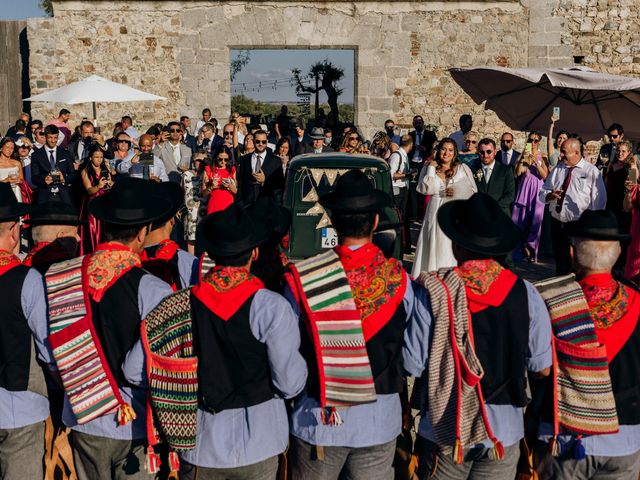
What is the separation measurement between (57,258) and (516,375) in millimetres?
2577

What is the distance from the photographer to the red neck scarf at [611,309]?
3.48 m

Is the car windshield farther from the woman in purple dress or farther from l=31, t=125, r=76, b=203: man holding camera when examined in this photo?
l=31, t=125, r=76, b=203: man holding camera

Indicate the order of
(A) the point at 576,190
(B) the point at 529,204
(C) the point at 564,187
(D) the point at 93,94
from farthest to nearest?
(D) the point at 93,94 → (B) the point at 529,204 → (C) the point at 564,187 → (A) the point at 576,190

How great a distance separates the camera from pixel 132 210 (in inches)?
146

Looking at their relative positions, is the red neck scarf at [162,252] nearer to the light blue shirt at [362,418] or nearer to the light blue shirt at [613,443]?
the light blue shirt at [362,418]

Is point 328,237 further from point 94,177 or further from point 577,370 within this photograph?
point 577,370

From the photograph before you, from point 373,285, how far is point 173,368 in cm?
94

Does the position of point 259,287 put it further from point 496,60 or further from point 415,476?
point 496,60

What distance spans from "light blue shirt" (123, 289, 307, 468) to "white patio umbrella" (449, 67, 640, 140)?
487 centimetres

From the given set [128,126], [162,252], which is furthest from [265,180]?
[162,252]

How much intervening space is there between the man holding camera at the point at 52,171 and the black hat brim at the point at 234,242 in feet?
25.5

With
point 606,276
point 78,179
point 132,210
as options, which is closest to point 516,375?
point 606,276

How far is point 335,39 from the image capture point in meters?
16.8

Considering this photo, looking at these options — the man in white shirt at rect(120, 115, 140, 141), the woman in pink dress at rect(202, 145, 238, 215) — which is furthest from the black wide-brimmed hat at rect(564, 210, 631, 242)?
the man in white shirt at rect(120, 115, 140, 141)
